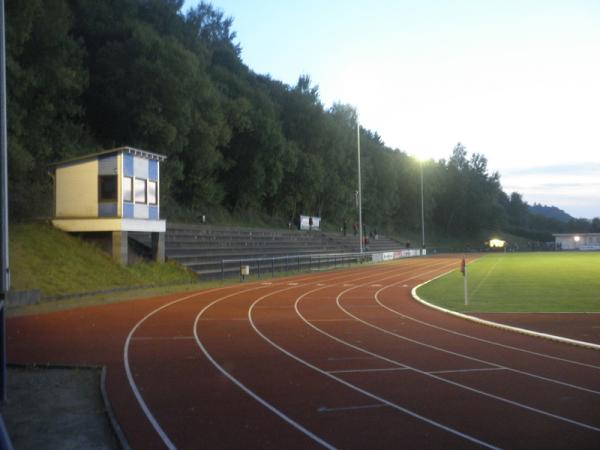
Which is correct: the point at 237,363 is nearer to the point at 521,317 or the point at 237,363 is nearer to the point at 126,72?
the point at 521,317

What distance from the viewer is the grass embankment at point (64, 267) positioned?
67.2 feet

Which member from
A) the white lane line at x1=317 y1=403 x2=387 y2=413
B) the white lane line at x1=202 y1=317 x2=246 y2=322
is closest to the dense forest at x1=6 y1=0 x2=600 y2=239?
the white lane line at x1=202 y1=317 x2=246 y2=322

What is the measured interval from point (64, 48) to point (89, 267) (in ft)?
44.5

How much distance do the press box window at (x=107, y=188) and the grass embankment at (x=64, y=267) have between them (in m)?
2.06

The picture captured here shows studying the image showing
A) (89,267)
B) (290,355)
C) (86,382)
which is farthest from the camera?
(89,267)

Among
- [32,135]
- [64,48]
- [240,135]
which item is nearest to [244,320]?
[32,135]

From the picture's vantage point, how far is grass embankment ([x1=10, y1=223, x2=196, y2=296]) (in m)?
20.5

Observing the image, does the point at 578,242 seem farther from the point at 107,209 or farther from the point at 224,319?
the point at 224,319

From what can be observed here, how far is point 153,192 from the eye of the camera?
28.1 metres

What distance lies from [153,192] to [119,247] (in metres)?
3.57

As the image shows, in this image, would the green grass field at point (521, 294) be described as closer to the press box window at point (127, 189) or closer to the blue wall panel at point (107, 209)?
the press box window at point (127, 189)

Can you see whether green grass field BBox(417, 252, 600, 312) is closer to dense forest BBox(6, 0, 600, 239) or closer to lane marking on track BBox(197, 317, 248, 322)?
lane marking on track BBox(197, 317, 248, 322)

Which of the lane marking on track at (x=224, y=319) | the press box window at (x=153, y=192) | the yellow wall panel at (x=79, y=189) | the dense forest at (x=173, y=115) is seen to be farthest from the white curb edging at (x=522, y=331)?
the dense forest at (x=173, y=115)

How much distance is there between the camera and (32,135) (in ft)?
94.4
